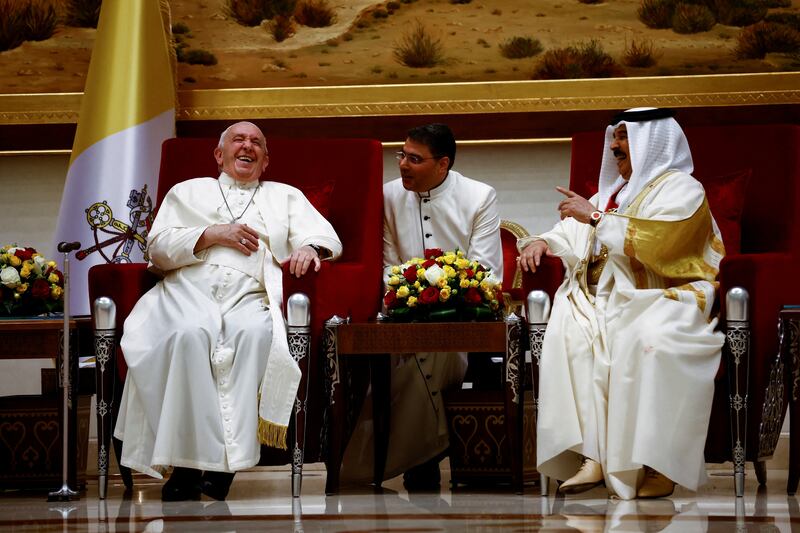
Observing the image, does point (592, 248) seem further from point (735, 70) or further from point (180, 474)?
point (735, 70)

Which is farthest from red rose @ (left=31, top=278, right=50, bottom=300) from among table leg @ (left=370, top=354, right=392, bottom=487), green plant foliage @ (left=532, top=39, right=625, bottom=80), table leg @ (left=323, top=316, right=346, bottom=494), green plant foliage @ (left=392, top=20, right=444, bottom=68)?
green plant foliage @ (left=532, top=39, right=625, bottom=80)

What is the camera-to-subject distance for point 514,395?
5027 mm

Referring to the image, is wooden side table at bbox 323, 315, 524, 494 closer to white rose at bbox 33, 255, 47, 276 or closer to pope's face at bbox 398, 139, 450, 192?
pope's face at bbox 398, 139, 450, 192

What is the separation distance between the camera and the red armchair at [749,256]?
483 centimetres

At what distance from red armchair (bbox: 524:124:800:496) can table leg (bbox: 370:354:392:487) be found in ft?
2.97

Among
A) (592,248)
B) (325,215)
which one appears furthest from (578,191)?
(325,215)

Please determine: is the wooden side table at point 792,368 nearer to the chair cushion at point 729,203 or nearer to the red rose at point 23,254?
the chair cushion at point 729,203

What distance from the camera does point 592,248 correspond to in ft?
17.8

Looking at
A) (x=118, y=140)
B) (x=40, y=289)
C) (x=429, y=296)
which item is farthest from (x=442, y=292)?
(x=118, y=140)

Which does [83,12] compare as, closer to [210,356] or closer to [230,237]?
[230,237]

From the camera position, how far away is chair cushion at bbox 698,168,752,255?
566cm

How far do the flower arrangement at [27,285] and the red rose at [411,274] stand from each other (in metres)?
1.64

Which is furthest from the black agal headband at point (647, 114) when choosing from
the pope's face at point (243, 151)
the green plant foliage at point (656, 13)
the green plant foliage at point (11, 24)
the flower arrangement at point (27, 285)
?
the green plant foliage at point (11, 24)

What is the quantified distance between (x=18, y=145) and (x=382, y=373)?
329 centimetres
